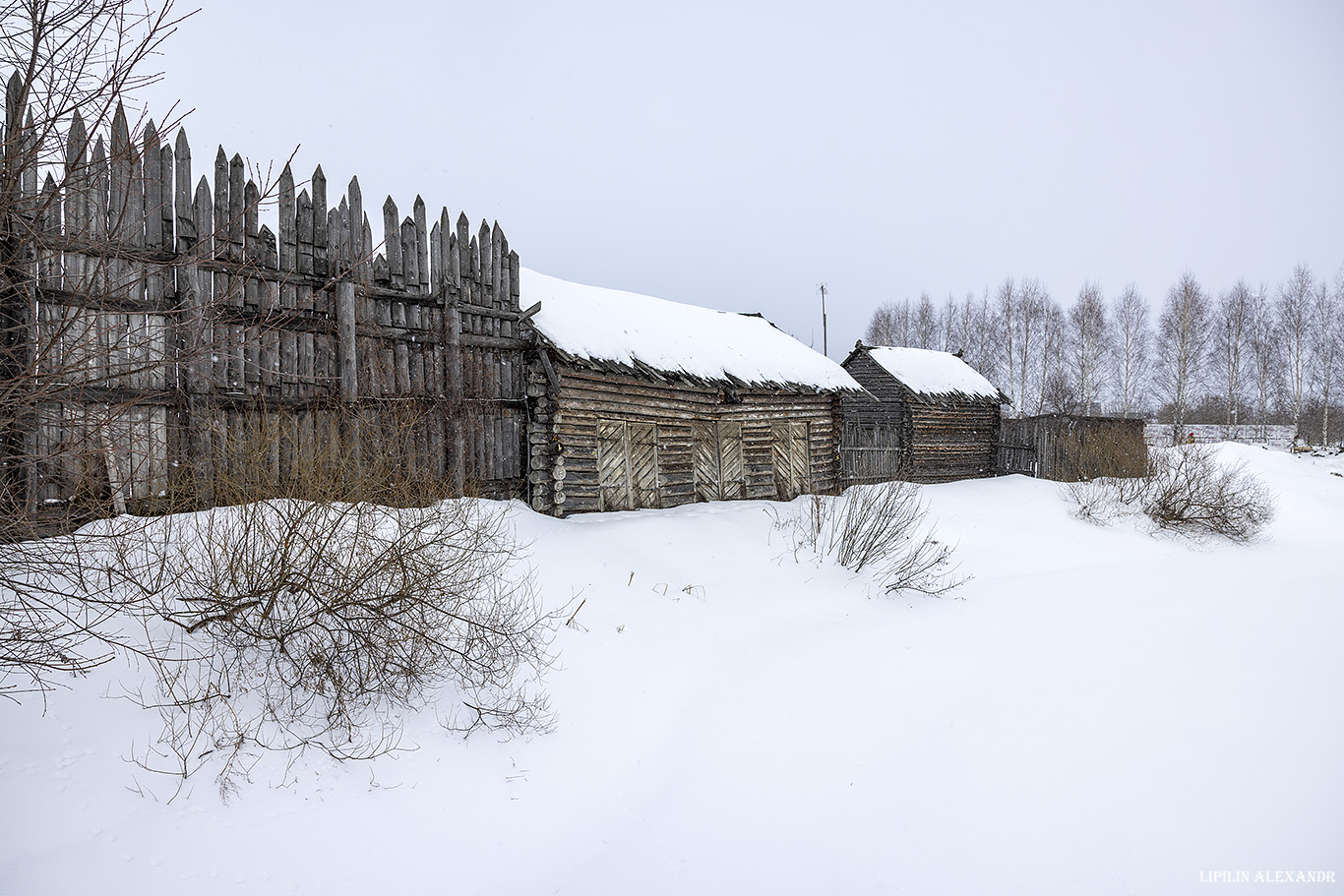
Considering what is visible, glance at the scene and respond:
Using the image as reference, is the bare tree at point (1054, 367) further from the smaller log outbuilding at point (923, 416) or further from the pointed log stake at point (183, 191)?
the pointed log stake at point (183, 191)

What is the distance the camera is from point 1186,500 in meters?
14.7

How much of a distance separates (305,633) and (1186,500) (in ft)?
58.7

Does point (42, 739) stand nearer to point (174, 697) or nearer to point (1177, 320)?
point (174, 697)

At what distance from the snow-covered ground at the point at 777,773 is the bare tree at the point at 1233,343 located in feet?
105

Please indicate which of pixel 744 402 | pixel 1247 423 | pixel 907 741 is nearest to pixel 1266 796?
pixel 907 741

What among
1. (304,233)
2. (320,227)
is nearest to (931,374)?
(320,227)

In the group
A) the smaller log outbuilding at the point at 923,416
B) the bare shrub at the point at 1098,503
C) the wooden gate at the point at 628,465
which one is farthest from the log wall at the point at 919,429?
the wooden gate at the point at 628,465

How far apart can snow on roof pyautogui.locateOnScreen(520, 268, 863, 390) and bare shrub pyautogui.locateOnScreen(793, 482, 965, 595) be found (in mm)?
4108

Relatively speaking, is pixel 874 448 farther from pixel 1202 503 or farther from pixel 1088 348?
pixel 1088 348

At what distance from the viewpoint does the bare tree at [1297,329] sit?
29875 millimetres

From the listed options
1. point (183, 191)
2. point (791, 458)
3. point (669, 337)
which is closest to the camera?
point (183, 191)

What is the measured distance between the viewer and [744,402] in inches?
558

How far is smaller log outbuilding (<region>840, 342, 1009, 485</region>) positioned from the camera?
68.6 feet

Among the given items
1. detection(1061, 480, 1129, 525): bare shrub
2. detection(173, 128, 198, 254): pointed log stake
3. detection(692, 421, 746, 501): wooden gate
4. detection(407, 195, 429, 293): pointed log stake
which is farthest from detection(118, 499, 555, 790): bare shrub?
detection(1061, 480, 1129, 525): bare shrub
